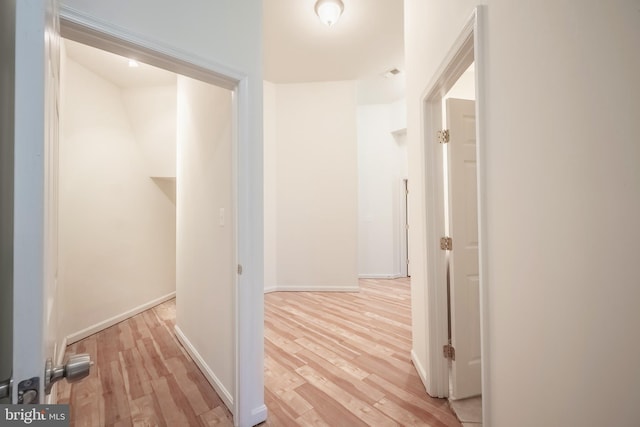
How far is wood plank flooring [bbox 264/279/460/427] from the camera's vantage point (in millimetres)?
1497

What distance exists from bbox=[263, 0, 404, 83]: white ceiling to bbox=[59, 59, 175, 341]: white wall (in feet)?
5.85

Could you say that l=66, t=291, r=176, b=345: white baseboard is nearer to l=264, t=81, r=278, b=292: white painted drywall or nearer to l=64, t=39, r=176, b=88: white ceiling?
l=264, t=81, r=278, b=292: white painted drywall

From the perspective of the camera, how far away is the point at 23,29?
0.40 metres

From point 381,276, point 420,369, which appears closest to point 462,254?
point 420,369

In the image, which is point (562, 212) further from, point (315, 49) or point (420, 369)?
point (315, 49)

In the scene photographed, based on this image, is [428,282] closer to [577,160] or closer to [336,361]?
[336,361]

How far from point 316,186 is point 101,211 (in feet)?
9.05

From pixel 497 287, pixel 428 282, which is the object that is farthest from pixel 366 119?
pixel 497 287

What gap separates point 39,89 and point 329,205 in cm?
380

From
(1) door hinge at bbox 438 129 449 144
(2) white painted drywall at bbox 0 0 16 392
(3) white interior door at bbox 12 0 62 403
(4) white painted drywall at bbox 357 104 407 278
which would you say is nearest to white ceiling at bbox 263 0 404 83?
(4) white painted drywall at bbox 357 104 407 278

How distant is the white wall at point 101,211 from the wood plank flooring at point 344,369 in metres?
1.75

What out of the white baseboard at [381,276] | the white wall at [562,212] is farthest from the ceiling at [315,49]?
the white baseboard at [381,276]

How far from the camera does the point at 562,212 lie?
2.16 feet

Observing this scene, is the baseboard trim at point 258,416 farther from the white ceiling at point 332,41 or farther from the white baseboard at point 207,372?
the white ceiling at point 332,41
